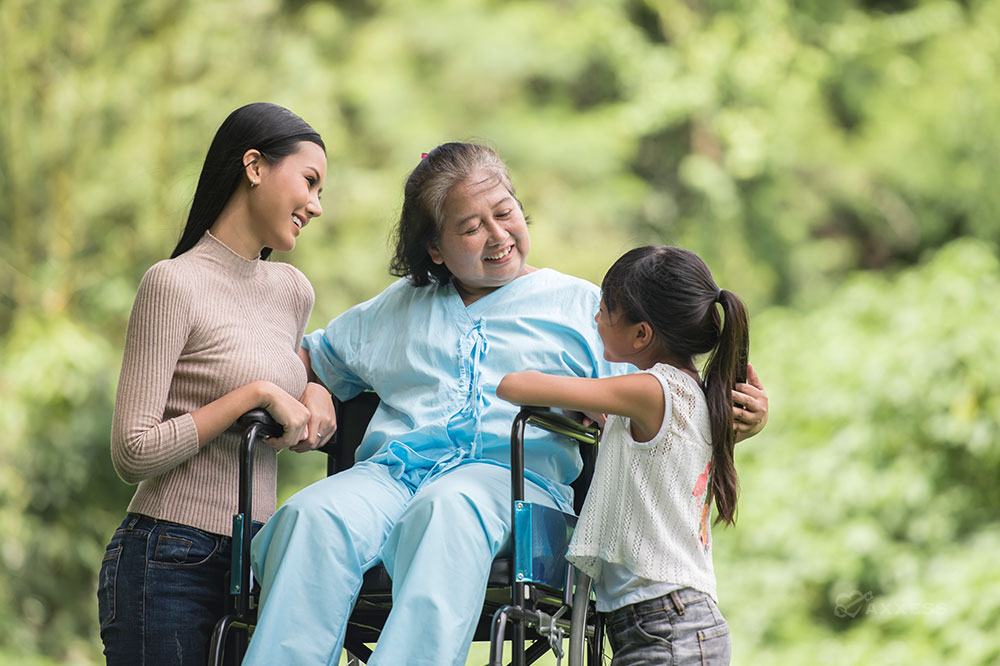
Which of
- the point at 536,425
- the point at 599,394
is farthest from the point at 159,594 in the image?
the point at 599,394

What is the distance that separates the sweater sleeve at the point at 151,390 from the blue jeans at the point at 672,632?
0.71 metres

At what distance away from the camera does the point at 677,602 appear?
1680mm

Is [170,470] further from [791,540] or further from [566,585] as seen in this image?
[791,540]

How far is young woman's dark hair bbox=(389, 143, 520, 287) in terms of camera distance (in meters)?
2.06

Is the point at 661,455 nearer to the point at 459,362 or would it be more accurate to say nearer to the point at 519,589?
the point at 519,589

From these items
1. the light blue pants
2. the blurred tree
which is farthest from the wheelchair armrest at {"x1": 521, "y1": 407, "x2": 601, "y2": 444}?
the blurred tree

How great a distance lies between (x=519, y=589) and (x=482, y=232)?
659 mm

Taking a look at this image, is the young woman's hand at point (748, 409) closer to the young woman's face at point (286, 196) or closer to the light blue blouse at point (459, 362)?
the light blue blouse at point (459, 362)

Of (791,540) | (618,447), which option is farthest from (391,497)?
(791,540)

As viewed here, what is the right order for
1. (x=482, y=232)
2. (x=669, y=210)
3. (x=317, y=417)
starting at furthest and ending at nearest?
(x=669, y=210) < (x=482, y=232) < (x=317, y=417)

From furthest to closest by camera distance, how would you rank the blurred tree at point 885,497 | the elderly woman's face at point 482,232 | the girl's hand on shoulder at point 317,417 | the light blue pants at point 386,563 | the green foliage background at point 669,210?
the green foliage background at point 669,210, the blurred tree at point 885,497, the elderly woman's face at point 482,232, the girl's hand on shoulder at point 317,417, the light blue pants at point 386,563

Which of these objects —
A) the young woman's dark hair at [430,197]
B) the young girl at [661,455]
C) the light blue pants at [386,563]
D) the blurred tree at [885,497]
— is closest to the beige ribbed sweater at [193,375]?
the light blue pants at [386,563]

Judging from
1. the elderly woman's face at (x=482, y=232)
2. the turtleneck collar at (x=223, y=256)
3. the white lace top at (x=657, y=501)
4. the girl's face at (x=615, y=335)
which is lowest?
the white lace top at (x=657, y=501)

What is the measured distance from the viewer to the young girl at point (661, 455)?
1684mm
